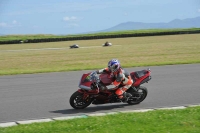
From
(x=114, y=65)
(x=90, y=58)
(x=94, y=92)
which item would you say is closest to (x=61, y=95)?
(x=94, y=92)

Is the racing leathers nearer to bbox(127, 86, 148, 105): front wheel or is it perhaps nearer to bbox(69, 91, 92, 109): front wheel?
bbox(127, 86, 148, 105): front wheel

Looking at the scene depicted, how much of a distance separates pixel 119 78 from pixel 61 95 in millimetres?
2848

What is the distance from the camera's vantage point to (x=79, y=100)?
1050 centimetres

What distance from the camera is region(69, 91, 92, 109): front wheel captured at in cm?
1037

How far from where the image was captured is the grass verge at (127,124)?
7.40m

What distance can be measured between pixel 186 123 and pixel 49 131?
2.56 m

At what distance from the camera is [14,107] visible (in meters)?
10.8

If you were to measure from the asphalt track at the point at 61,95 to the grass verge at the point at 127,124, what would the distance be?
1.60 m

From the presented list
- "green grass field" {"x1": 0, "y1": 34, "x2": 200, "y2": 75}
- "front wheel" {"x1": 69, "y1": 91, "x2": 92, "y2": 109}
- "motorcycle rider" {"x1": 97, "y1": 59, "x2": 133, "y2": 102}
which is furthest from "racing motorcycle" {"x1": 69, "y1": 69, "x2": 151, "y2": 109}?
"green grass field" {"x1": 0, "y1": 34, "x2": 200, "y2": 75}

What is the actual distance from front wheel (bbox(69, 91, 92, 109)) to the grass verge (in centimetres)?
174

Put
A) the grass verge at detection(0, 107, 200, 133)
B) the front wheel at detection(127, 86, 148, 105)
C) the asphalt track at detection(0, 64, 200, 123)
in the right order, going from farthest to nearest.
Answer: the front wheel at detection(127, 86, 148, 105), the asphalt track at detection(0, 64, 200, 123), the grass verge at detection(0, 107, 200, 133)

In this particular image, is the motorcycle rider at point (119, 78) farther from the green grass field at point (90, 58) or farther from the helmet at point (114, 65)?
the green grass field at point (90, 58)

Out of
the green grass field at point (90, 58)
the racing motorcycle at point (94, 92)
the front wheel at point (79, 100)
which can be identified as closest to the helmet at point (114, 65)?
the racing motorcycle at point (94, 92)

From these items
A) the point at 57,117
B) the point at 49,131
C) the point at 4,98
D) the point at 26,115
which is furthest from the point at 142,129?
the point at 4,98
